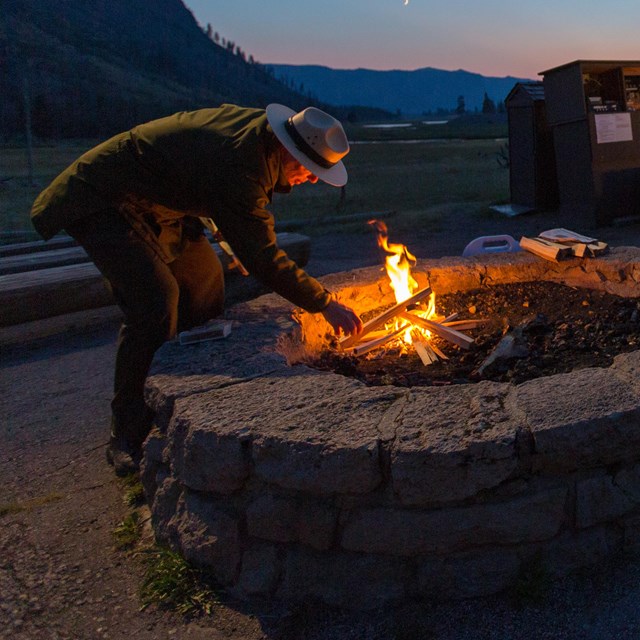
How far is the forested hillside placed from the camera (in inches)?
1257

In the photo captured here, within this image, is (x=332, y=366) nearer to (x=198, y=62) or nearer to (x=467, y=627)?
(x=467, y=627)

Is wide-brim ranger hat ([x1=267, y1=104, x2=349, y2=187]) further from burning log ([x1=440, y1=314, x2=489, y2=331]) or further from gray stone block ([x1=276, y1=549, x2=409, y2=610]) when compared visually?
gray stone block ([x1=276, y1=549, x2=409, y2=610])

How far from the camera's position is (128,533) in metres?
2.76

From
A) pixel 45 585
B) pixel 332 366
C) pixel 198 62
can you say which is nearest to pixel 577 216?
pixel 332 366

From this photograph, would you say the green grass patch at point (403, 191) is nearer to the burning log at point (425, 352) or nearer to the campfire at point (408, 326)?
the campfire at point (408, 326)

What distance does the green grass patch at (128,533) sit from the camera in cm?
270

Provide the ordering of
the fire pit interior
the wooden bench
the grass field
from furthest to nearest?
the grass field, the wooden bench, the fire pit interior

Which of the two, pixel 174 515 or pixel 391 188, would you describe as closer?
pixel 174 515

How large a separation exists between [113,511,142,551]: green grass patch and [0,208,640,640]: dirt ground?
0.03 m

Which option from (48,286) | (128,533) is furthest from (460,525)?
(48,286)

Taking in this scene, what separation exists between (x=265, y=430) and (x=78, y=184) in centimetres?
146

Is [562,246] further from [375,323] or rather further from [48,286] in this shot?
[48,286]

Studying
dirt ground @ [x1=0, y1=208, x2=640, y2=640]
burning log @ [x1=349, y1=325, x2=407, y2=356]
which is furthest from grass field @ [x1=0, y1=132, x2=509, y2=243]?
burning log @ [x1=349, y1=325, x2=407, y2=356]

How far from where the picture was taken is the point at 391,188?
15.4 m
